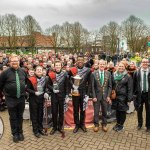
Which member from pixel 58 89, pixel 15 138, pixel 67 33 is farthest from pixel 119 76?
pixel 67 33

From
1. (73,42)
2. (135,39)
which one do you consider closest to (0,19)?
(73,42)

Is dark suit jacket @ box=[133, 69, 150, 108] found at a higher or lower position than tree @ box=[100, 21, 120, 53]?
lower

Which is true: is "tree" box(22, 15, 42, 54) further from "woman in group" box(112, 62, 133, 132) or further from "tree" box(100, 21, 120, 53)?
"woman in group" box(112, 62, 133, 132)

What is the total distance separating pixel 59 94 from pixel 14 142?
67.7 inches

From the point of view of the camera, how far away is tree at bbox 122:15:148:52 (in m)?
47.2

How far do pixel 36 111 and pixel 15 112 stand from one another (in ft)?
1.89

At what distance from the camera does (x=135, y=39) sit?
47.1 metres

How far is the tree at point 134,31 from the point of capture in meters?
47.2

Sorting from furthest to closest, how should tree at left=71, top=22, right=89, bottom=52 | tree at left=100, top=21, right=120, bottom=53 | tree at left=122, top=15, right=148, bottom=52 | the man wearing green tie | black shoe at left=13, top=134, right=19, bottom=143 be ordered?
tree at left=71, top=22, right=89, bottom=52 → tree at left=100, top=21, right=120, bottom=53 → tree at left=122, top=15, right=148, bottom=52 → black shoe at left=13, top=134, right=19, bottom=143 → the man wearing green tie

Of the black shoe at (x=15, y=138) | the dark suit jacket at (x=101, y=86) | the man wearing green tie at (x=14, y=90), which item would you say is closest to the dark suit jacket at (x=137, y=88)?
the dark suit jacket at (x=101, y=86)

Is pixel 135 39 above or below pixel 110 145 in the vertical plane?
above

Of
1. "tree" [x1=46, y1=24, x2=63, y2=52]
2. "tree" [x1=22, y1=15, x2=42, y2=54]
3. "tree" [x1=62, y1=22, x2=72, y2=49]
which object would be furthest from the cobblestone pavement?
"tree" [x1=46, y1=24, x2=63, y2=52]

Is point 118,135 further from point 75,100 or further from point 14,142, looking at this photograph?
point 14,142

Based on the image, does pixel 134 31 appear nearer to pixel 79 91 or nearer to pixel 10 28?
pixel 10 28
